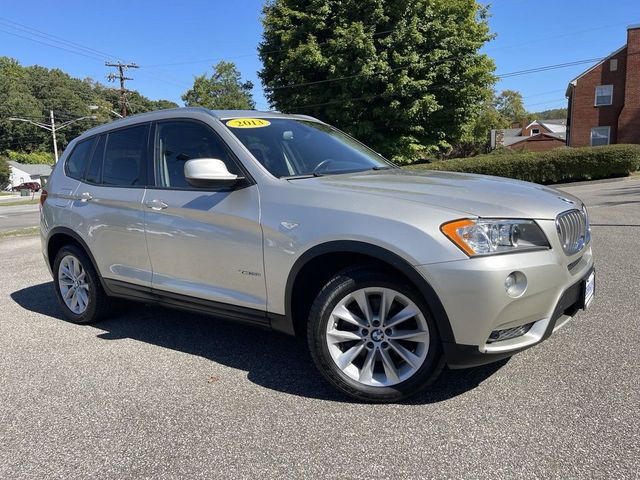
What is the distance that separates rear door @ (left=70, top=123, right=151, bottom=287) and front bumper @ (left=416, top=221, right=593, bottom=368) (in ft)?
7.96

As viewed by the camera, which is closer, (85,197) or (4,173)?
(85,197)

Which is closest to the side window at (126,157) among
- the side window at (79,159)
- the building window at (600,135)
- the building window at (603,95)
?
the side window at (79,159)

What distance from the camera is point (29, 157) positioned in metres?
91.8

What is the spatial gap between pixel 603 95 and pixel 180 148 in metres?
38.0

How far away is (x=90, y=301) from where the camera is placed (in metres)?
4.65

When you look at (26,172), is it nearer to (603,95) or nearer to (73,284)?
(603,95)

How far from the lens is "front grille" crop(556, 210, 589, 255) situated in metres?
2.90

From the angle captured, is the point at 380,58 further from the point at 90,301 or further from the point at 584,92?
the point at 584,92

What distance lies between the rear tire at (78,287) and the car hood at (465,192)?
8.15 ft

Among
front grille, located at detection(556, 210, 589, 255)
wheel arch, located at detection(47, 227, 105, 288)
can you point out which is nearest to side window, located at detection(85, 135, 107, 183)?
wheel arch, located at detection(47, 227, 105, 288)

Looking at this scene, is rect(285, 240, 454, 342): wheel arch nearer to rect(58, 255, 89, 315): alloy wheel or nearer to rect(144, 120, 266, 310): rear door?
rect(144, 120, 266, 310): rear door

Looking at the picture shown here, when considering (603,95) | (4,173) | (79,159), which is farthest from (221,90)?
(79,159)

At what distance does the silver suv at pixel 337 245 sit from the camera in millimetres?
2676

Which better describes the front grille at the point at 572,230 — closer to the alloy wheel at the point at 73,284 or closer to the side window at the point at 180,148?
the side window at the point at 180,148
